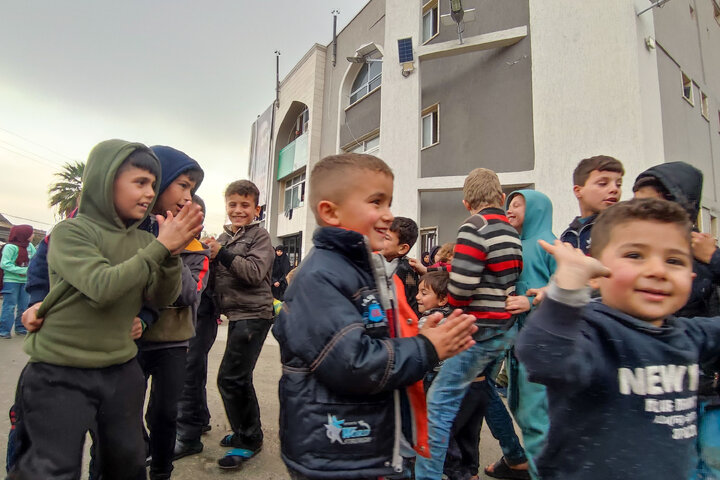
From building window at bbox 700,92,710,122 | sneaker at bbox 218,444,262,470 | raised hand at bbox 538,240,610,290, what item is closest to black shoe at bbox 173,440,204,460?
sneaker at bbox 218,444,262,470

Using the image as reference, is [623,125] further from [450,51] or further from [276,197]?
[276,197]

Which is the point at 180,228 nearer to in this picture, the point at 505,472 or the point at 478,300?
the point at 478,300

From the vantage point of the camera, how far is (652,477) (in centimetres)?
115

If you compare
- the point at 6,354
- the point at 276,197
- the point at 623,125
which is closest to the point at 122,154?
the point at 6,354

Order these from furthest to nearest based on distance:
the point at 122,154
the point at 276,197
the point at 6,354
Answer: the point at 276,197 → the point at 6,354 → the point at 122,154

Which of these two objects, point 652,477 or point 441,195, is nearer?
point 652,477

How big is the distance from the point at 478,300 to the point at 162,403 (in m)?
1.86

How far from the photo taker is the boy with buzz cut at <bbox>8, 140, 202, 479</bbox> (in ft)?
4.87

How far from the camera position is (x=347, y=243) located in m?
1.44

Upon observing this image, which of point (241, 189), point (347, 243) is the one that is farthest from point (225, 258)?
point (347, 243)

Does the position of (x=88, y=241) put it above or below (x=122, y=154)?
below

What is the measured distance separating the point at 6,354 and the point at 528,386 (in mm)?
6688

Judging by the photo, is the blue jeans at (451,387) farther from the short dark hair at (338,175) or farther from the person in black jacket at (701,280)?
the short dark hair at (338,175)

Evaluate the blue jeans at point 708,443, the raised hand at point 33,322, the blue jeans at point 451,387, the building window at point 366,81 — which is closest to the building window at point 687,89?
the building window at point 366,81
